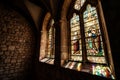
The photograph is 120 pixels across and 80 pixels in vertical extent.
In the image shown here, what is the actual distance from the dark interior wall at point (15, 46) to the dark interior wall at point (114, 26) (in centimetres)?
458

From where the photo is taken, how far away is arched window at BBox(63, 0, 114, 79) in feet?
6.68

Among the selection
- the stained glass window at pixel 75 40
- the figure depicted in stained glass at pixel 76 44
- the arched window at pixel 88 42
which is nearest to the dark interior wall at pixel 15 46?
the arched window at pixel 88 42

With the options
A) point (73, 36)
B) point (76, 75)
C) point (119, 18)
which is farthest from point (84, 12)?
point (76, 75)

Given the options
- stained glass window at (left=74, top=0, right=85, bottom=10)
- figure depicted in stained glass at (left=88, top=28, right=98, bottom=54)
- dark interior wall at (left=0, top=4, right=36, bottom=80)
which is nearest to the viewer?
figure depicted in stained glass at (left=88, top=28, right=98, bottom=54)

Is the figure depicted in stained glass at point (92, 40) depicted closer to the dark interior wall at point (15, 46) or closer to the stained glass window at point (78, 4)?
the stained glass window at point (78, 4)

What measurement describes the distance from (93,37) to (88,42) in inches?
8.7

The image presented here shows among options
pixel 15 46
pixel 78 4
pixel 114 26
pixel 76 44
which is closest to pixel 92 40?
pixel 76 44

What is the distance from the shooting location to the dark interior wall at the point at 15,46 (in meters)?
4.16

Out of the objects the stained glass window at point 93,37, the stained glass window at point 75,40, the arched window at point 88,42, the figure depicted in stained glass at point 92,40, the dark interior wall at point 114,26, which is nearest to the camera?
the dark interior wall at point 114,26

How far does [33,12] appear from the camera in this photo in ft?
16.0

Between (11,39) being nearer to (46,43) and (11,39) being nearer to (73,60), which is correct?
(46,43)

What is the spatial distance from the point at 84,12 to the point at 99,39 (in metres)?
1.18

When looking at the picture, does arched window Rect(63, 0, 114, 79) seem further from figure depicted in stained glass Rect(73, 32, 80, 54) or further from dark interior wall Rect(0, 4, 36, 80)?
dark interior wall Rect(0, 4, 36, 80)

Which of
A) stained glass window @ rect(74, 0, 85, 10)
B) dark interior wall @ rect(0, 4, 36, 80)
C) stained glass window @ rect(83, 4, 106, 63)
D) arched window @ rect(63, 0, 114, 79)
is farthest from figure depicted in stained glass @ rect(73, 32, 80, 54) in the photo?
dark interior wall @ rect(0, 4, 36, 80)
